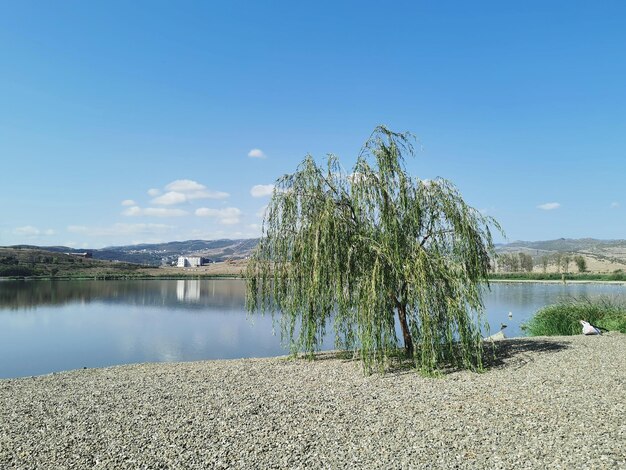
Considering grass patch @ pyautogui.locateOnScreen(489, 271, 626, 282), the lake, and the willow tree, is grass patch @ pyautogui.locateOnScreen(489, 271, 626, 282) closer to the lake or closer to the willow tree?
the lake

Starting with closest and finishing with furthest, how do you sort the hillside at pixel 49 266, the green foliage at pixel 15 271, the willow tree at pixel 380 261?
the willow tree at pixel 380 261, the green foliage at pixel 15 271, the hillside at pixel 49 266

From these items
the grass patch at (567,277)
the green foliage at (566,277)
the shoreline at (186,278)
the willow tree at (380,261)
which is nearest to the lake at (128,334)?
the willow tree at (380,261)

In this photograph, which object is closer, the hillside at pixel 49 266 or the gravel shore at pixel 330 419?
the gravel shore at pixel 330 419

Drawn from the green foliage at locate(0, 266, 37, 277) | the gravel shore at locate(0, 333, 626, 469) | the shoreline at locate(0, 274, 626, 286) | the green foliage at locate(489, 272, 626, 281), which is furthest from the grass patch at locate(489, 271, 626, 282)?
the green foliage at locate(0, 266, 37, 277)

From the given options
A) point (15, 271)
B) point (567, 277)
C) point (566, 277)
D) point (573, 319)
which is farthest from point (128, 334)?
point (15, 271)

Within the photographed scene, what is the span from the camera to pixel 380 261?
32.1 feet

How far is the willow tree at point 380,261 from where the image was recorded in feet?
31.6

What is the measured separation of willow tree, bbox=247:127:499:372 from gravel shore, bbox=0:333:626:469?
1049mm

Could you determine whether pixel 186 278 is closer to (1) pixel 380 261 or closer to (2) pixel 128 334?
(2) pixel 128 334

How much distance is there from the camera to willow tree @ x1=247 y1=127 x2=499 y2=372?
9617 millimetres

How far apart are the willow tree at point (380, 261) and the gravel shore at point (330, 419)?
3.44ft

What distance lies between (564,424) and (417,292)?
407 cm

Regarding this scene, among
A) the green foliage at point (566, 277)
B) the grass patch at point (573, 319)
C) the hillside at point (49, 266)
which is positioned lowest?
the green foliage at point (566, 277)

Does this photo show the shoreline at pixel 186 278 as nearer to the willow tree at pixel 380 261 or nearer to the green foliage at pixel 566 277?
the green foliage at pixel 566 277
